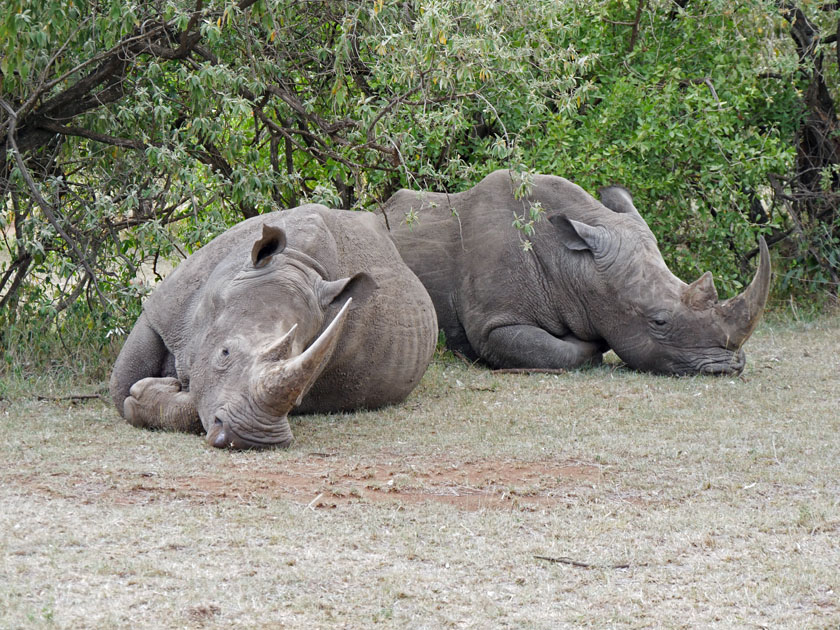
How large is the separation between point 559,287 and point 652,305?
84 centimetres

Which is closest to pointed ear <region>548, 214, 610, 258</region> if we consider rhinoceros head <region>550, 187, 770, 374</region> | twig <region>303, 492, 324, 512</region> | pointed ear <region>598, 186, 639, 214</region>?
rhinoceros head <region>550, 187, 770, 374</region>

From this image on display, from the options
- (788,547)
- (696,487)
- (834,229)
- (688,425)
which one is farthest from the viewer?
(834,229)

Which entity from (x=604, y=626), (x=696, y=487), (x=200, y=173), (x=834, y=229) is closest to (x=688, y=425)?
(x=696, y=487)

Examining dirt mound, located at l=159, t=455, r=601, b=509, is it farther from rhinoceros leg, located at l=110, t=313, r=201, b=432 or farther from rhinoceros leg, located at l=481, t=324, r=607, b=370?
rhinoceros leg, located at l=481, t=324, r=607, b=370

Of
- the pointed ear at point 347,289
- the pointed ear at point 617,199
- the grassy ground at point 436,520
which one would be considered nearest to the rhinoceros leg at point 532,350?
the pointed ear at point 617,199

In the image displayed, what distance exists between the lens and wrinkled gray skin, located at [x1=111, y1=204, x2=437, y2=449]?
6.09m

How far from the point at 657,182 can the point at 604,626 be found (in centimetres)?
805

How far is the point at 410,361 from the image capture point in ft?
25.7

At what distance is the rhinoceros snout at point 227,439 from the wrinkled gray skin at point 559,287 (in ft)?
11.5

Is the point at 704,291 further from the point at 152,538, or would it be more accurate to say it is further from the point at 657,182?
the point at 152,538

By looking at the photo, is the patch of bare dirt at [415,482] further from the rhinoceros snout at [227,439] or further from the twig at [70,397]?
the twig at [70,397]

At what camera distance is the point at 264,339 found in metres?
6.34

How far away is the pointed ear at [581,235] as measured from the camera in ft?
31.4

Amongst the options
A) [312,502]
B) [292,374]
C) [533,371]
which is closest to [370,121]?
[533,371]
